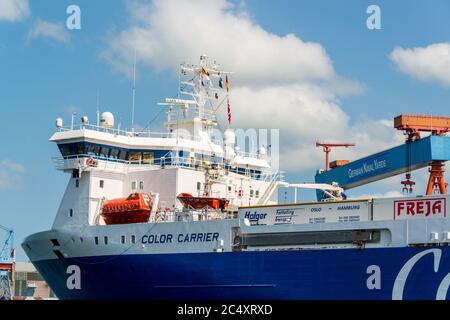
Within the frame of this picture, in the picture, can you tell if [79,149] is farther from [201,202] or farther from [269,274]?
[269,274]

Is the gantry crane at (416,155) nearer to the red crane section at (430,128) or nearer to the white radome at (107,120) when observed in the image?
the red crane section at (430,128)

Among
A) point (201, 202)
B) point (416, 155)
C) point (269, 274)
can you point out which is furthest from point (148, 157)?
point (416, 155)

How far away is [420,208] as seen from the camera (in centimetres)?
2858

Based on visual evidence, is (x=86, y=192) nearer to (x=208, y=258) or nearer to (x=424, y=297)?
(x=208, y=258)

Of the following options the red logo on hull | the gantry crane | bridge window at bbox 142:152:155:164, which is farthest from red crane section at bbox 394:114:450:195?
bridge window at bbox 142:152:155:164

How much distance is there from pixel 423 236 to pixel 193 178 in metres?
12.8

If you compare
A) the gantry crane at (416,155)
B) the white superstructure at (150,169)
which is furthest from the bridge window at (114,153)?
the gantry crane at (416,155)

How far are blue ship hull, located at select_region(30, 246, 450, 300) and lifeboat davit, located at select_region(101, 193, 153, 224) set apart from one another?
183cm

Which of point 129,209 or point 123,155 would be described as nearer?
point 129,209

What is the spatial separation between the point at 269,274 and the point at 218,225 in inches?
119

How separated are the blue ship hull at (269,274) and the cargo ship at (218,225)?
Result: 41 mm

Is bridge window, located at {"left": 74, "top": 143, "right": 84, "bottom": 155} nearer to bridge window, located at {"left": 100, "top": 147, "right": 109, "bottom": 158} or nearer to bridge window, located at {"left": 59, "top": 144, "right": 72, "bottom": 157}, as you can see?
bridge window, located at {"left": 59, "top": 144, "right": 72, "bottom": 157}

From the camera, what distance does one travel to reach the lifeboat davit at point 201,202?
1345 inches

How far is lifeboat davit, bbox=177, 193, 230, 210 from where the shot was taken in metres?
34.2
